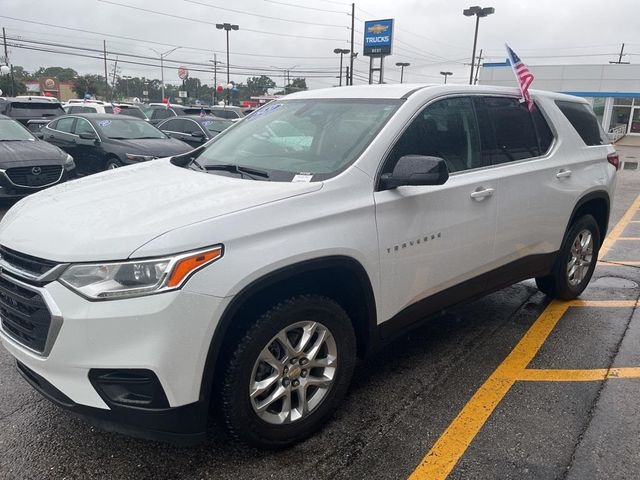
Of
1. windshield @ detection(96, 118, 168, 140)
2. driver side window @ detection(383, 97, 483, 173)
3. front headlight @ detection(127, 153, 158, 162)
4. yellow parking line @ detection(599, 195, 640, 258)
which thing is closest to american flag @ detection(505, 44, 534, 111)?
driver side window @ detection(383, 97, 483, 173)

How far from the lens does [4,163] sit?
7.79 metres

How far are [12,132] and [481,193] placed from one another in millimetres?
8479

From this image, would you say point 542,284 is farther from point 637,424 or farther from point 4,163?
point 4,163

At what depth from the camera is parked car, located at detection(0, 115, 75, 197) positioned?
7805 mm

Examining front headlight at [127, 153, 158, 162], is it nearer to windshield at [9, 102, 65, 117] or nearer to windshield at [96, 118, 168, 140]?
windshield at [96, 118, 168, 140]

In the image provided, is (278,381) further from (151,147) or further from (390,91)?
(151,147)

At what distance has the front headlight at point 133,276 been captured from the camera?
84.5 inches

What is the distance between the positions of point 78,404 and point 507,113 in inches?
129


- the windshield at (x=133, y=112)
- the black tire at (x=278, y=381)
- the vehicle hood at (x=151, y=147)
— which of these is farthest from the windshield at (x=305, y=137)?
the windshield at (x=133, y=112)

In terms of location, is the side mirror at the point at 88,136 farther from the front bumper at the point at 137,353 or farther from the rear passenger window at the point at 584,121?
the front bumper at the point at 137,353

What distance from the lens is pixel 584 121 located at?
472cm

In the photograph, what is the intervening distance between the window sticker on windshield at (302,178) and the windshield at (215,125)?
11603mm

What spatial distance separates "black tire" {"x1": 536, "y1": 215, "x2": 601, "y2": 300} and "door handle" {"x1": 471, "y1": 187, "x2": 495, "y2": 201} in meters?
1.38

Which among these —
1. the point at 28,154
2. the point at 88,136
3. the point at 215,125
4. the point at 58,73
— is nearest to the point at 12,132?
the point at 28,154
